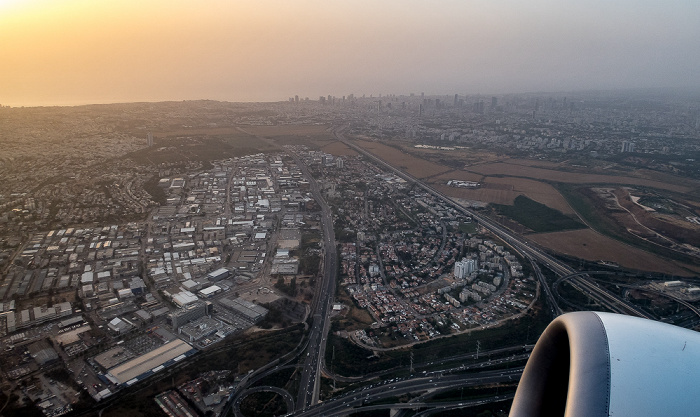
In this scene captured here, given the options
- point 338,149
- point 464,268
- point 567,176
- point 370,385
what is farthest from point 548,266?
point 338,149

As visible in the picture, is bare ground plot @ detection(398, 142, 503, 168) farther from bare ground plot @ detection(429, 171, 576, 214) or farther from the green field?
the green field

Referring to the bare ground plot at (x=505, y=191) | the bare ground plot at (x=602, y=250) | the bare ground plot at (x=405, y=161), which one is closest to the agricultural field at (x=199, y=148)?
the bare ground plot at (x=405, y=161)

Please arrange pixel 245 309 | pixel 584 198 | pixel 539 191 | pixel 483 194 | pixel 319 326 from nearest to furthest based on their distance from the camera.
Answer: pixel 319 326 → pixel 245 309 → pixel 584 198 → pixel 483 194 → pixel 539 191

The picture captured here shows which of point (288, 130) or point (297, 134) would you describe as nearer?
point (297, 134)

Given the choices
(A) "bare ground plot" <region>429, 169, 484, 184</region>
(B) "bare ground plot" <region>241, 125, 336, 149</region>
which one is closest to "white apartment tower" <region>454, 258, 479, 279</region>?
(A) "bare ground plot" <region>429, 169, 484, 184</region>

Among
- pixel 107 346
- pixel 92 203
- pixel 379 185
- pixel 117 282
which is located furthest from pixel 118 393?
pixel 379 185

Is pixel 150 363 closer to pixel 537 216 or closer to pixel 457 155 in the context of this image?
pixel 537 216
